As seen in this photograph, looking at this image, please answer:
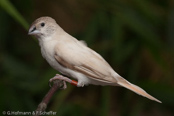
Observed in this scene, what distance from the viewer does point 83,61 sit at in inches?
46.2

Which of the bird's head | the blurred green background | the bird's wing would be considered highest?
Result: the bird's head

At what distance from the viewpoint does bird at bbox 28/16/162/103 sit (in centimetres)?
113

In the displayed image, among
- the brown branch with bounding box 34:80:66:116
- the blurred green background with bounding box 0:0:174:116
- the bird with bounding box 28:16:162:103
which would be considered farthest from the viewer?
the blurred green background with bounding box 0:0:174:116

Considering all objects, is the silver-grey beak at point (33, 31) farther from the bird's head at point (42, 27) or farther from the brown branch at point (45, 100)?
the brown branch at point (45, 100)

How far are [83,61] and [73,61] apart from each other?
39mm

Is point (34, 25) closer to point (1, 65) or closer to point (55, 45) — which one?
point (55, 45)

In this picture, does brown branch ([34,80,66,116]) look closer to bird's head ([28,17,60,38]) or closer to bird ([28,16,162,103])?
bird ([28,16,162,103])

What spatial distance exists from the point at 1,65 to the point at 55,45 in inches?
40.0

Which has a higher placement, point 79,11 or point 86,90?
point 79,11

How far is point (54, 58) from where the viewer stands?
1146mm

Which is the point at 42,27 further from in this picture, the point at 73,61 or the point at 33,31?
the point at 73,61

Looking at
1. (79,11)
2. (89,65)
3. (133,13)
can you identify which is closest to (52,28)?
(89,65)

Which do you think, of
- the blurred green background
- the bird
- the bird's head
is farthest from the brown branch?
the blurred green background

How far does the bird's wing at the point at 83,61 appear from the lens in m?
1.14
